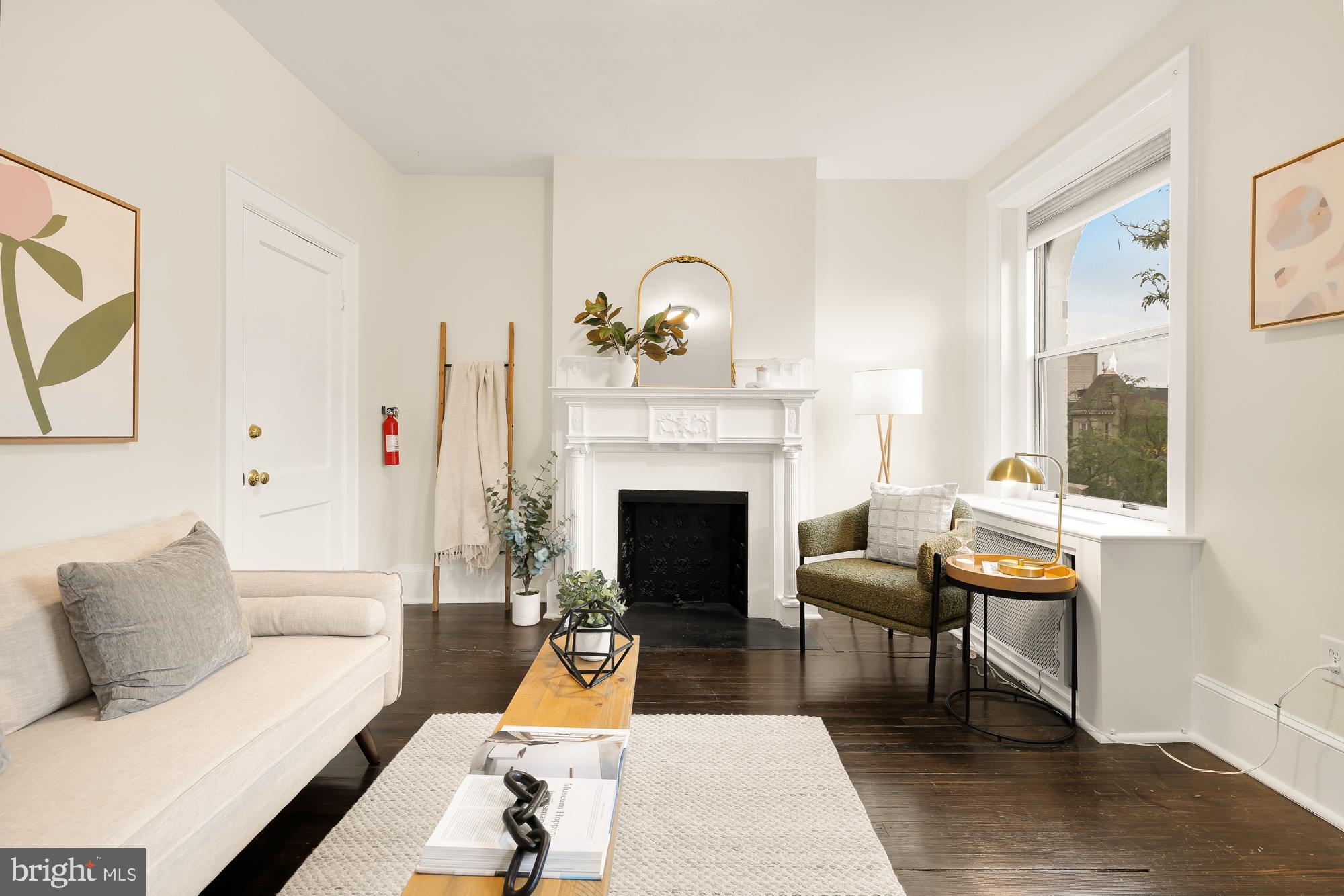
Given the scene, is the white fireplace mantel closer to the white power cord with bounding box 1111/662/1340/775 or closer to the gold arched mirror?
the gold arched mirror

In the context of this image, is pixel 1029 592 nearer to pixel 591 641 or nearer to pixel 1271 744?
pixel 1271 744

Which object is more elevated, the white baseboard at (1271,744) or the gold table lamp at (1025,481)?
the gold table lamp at (1025,481)

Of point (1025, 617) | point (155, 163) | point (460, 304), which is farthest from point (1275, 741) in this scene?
point (460, 304)

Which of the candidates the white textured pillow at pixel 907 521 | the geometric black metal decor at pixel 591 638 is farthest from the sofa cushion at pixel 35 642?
the white textured pillow at pixel 907 521

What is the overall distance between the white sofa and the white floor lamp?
2627 mm

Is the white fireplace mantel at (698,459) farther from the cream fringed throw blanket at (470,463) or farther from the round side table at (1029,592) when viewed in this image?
the round side table at (1029,592)

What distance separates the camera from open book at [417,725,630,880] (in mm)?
1034

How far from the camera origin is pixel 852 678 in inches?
116

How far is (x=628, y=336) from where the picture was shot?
3.84 metres

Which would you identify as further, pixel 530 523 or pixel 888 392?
pixel 530 523

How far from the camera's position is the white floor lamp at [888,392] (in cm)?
352

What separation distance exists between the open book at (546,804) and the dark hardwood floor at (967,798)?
792 millimetres

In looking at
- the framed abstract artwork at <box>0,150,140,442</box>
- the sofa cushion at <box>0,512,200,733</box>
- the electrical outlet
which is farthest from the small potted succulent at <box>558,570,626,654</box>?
the electrical outlet

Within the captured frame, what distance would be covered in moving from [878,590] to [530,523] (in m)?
1.97
